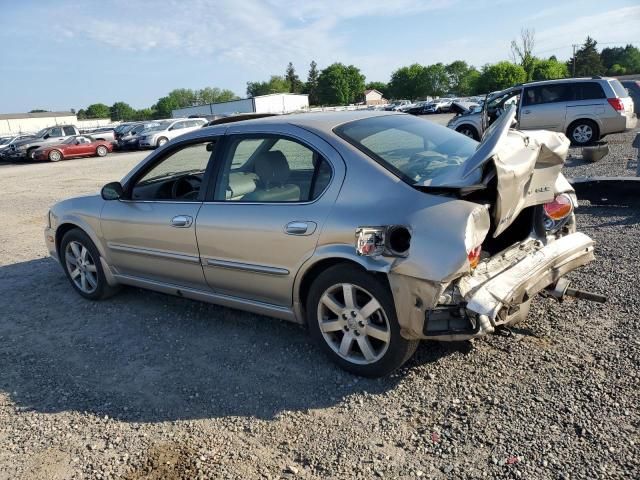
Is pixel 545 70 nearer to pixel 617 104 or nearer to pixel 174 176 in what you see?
pixel 617 104

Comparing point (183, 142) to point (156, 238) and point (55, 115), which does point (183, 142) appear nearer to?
point (156, 238)

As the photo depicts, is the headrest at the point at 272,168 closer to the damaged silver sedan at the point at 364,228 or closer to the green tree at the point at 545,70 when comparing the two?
the damaged silver sedan at the point at 364,228

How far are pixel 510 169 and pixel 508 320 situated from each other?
867 millimetres

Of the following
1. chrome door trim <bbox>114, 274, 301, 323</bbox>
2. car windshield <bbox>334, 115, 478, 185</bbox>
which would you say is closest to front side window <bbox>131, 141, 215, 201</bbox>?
chrome door trim <bbox>114, 274, 301, 323</bbox>

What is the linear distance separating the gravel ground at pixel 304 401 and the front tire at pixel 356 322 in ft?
0.48

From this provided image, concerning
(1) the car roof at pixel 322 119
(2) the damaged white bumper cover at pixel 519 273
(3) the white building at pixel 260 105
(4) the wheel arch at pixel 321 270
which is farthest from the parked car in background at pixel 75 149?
(3) the white building at pixel 260 105

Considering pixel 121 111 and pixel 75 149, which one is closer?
pixel 75 149

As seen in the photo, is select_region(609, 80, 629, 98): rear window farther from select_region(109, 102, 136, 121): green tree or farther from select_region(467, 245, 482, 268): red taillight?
select_region(109, 102, 136, 121): green tree

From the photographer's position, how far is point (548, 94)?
44.4 ft

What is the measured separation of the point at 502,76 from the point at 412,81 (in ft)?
159

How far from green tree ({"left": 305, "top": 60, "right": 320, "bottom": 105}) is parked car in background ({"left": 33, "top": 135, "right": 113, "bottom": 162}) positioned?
103 metres

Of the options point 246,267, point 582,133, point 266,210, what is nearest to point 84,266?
point 246,267

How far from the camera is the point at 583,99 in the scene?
13055 millimetres

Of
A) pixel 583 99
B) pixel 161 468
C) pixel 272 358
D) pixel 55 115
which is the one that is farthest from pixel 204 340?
pixel 55 115
